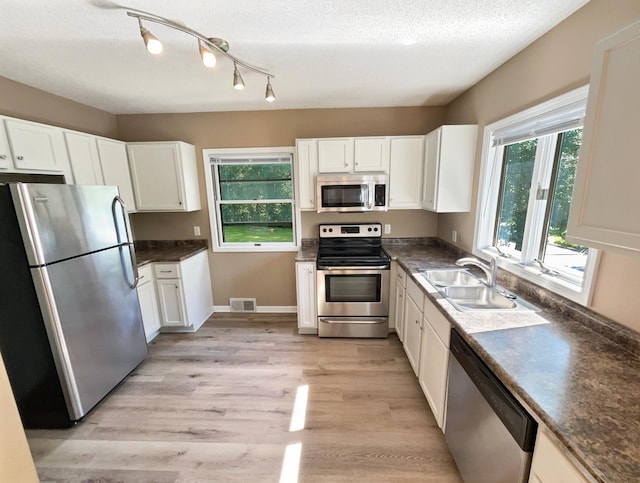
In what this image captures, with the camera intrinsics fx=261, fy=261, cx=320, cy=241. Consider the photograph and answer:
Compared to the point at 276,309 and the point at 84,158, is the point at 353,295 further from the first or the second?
the point at 84,158

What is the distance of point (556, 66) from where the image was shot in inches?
58.9

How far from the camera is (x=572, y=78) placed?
Answer: 139 cm

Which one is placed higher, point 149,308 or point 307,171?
point 307,171

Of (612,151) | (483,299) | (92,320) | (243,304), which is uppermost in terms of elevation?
(612,151)

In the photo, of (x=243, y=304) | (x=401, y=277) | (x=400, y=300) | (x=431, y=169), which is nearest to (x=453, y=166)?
(x=431, y=169)

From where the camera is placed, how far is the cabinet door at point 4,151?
1.85 meters

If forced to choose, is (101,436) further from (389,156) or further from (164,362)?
(389,156)

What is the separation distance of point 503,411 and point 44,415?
111 inches

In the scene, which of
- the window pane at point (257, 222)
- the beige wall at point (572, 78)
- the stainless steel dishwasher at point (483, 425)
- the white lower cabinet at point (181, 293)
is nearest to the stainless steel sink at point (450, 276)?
the stainless steel dishwasher at point (483, 425)

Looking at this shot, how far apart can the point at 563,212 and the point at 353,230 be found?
1918mm

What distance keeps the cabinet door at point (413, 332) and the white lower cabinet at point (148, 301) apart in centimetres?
257

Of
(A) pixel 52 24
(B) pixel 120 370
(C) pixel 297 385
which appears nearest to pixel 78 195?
(A) pixel 52 24

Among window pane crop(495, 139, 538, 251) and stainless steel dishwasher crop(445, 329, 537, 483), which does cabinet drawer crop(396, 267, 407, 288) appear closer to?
window pane crop(495, 139, 538, 251)

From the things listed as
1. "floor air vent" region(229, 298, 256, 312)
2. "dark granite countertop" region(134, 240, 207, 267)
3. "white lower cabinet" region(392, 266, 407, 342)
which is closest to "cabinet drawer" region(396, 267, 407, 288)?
"white lower cabinet" region(392, 266, 407, 342)
